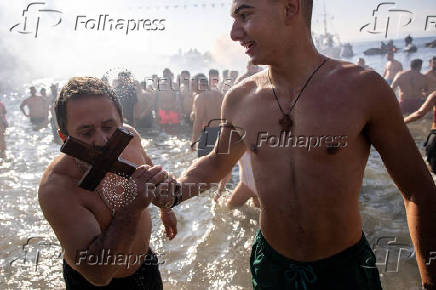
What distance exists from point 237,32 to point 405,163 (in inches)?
44.8

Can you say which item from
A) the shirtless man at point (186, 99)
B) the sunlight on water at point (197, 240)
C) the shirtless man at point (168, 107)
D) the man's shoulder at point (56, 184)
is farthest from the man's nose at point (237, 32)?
the shirtless man at point (186, 99)

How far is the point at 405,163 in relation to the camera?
5.85 feet

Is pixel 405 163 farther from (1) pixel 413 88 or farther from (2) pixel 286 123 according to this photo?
(1) pixel 413 88

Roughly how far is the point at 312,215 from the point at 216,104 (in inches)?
216

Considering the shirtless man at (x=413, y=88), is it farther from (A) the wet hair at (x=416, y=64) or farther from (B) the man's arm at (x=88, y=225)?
(B) the man's arm at (x=88, y=225)

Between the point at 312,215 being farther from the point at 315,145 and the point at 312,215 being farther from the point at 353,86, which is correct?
the point at 353,86

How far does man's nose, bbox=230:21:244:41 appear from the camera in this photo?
2.02 m

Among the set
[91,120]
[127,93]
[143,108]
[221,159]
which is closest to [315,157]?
[221,159]

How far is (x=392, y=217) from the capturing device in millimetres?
5164

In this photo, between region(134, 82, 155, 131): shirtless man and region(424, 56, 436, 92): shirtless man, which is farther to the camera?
region(134, 82, 155, 131): shirtless man

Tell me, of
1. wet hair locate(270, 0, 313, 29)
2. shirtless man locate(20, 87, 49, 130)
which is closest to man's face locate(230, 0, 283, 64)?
wet hair locate(270, 0, 313, 29)

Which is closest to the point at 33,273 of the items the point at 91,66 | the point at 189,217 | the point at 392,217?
the point at 189,217

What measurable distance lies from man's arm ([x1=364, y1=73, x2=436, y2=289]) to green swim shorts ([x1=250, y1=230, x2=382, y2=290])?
0.88 ft

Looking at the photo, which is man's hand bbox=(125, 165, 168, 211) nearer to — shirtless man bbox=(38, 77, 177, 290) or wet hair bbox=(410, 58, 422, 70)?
shirtless man bbox=(38, 77, 177, 290)
